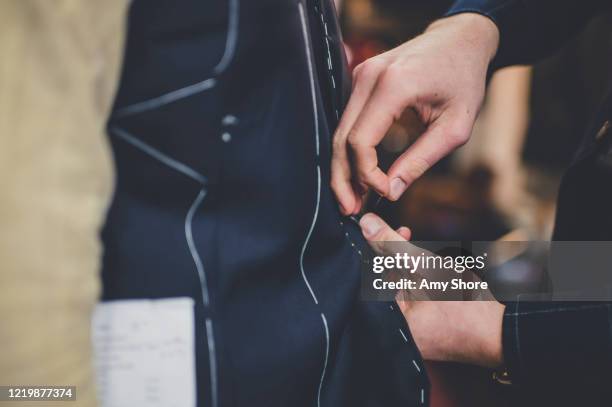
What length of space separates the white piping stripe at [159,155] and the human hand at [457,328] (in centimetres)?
33

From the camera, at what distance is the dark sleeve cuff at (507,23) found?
2.23 feet

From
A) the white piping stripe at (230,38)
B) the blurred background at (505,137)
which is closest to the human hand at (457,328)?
the white piping stripe at (230,38)

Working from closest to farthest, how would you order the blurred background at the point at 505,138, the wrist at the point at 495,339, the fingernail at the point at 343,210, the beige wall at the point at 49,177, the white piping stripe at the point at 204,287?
the beige wall at the point at 49,177 → the white piping stripe at the point at 204,287 → the fingernail at the point at 343,210 → the wrist at the point at 495,339 → the blurred background at the point at 505,138

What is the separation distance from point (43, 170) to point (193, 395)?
21 cm

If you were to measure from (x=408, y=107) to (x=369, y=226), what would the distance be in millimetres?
147

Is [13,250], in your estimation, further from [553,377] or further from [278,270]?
[553,377]

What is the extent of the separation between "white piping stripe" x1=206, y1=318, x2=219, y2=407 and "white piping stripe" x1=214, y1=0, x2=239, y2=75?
0.62 feet

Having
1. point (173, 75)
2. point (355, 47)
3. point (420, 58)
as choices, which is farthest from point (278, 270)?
point (355, 47)

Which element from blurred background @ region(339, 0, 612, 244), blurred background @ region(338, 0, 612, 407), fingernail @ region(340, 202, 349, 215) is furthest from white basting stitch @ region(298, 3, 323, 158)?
blurred background @ region(339, 0, 612, 244)

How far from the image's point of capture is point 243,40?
328mm

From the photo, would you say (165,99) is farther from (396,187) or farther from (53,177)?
(396,187)

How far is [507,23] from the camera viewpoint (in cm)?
70

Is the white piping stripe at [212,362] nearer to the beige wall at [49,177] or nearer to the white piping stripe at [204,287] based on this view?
the white piping stripe at [204,287]

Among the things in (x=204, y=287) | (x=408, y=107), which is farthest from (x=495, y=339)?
(x=204, y=287)
